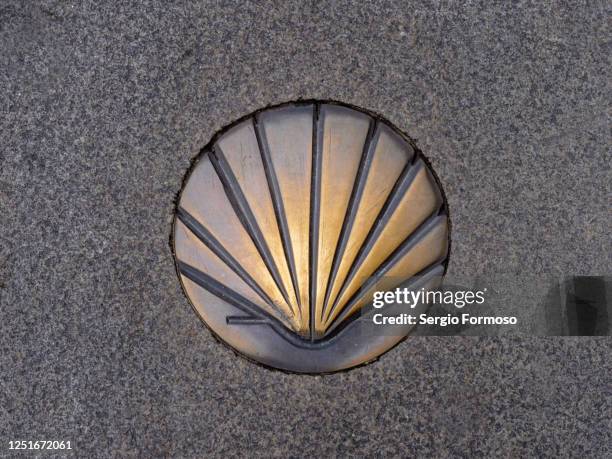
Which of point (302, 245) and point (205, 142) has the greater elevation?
point (205, 142)

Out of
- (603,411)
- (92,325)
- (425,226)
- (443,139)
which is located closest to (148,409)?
(92,325)

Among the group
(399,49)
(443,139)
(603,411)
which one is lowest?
(603,411)

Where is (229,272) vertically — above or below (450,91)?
below

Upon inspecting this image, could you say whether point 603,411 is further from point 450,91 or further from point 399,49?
point 399,49
